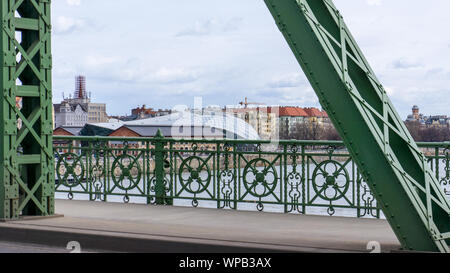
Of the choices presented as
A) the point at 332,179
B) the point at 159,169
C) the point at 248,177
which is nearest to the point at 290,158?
the point at 248,177

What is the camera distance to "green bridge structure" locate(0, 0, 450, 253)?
26.6ft

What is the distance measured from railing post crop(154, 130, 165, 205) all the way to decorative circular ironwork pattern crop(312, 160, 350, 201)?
3.19m

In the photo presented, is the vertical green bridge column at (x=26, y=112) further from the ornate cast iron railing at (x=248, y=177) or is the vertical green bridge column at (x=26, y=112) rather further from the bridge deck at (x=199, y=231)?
the ornate cast iron railing at (x=248, y=177)

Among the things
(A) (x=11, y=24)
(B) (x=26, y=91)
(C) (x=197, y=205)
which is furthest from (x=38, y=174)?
(C) (x=197, y=205)

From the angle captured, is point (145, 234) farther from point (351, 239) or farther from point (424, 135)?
point (424, 135)

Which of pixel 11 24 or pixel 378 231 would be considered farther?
pixel 11 24

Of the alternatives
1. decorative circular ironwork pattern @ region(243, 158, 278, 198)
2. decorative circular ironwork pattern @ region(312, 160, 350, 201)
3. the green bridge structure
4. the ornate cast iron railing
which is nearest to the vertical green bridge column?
the green bridge structure

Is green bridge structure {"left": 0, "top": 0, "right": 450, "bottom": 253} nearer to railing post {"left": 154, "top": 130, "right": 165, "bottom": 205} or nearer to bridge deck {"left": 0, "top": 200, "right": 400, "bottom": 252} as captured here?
railing post {"left": 154, "top": 130, "right": 165, "bottom": 205}

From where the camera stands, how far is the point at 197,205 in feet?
44.7

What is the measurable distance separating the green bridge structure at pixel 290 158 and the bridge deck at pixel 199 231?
540mm

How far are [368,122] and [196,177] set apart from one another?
5698mm

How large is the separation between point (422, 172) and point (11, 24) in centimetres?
638

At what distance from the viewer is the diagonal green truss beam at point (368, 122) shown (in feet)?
26.2

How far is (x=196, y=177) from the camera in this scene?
1334 cm
